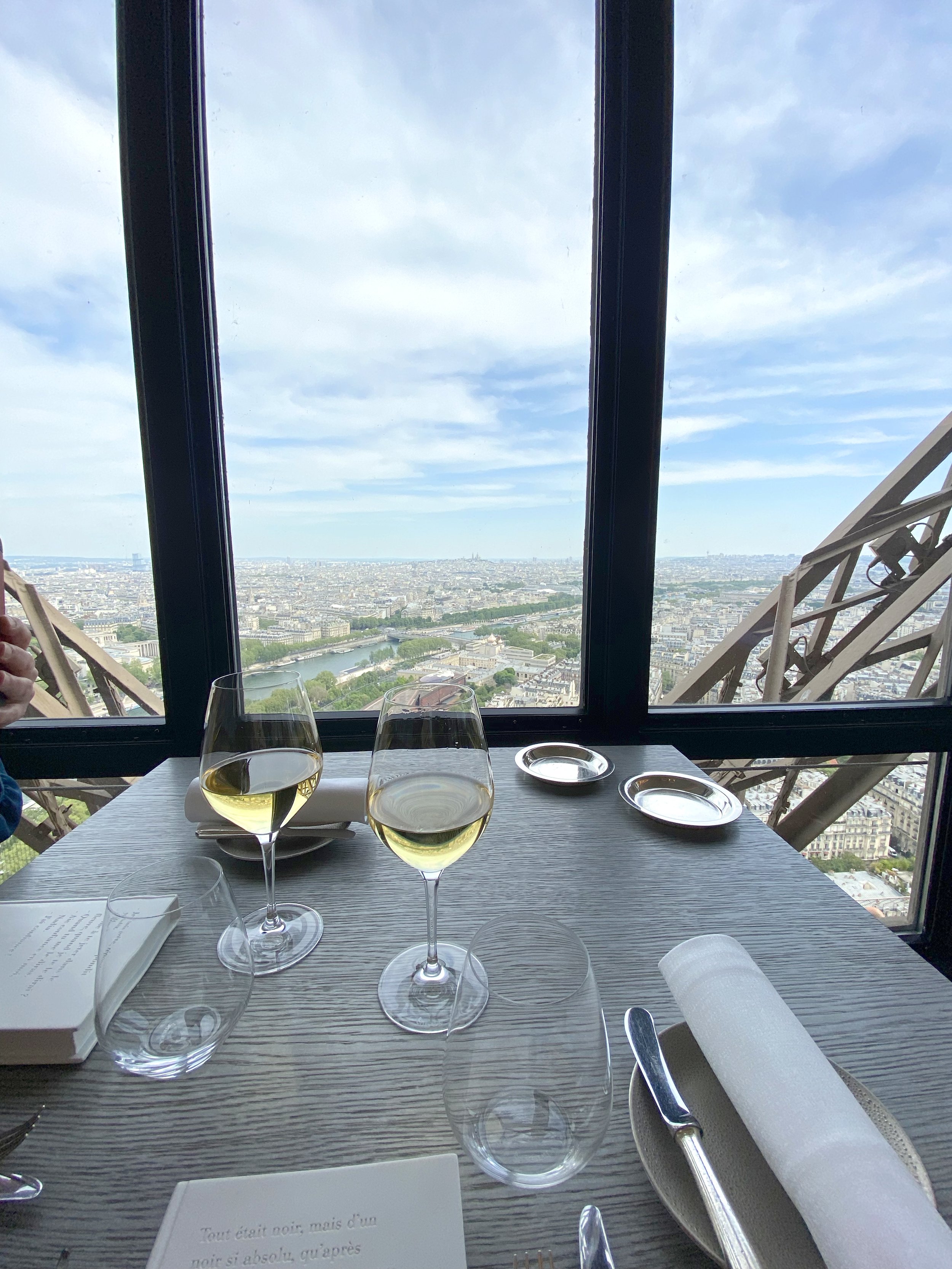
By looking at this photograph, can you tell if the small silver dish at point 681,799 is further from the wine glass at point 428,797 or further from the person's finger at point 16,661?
the person's finger at point 16,661

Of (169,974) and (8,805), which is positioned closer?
(169,974)

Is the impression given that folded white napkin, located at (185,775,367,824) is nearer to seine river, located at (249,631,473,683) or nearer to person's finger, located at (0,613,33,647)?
person's finger, located at (0,613,33,647)

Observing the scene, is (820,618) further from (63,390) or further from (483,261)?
(63,390)

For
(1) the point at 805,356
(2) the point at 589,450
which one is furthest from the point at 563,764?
(1) the point at 805,356

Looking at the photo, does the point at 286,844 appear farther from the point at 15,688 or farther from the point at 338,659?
the point at 338,659

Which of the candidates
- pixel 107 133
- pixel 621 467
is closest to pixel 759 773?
pixel 621 467

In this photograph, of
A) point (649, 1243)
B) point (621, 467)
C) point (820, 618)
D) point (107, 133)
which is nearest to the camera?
point (649, 1243)
